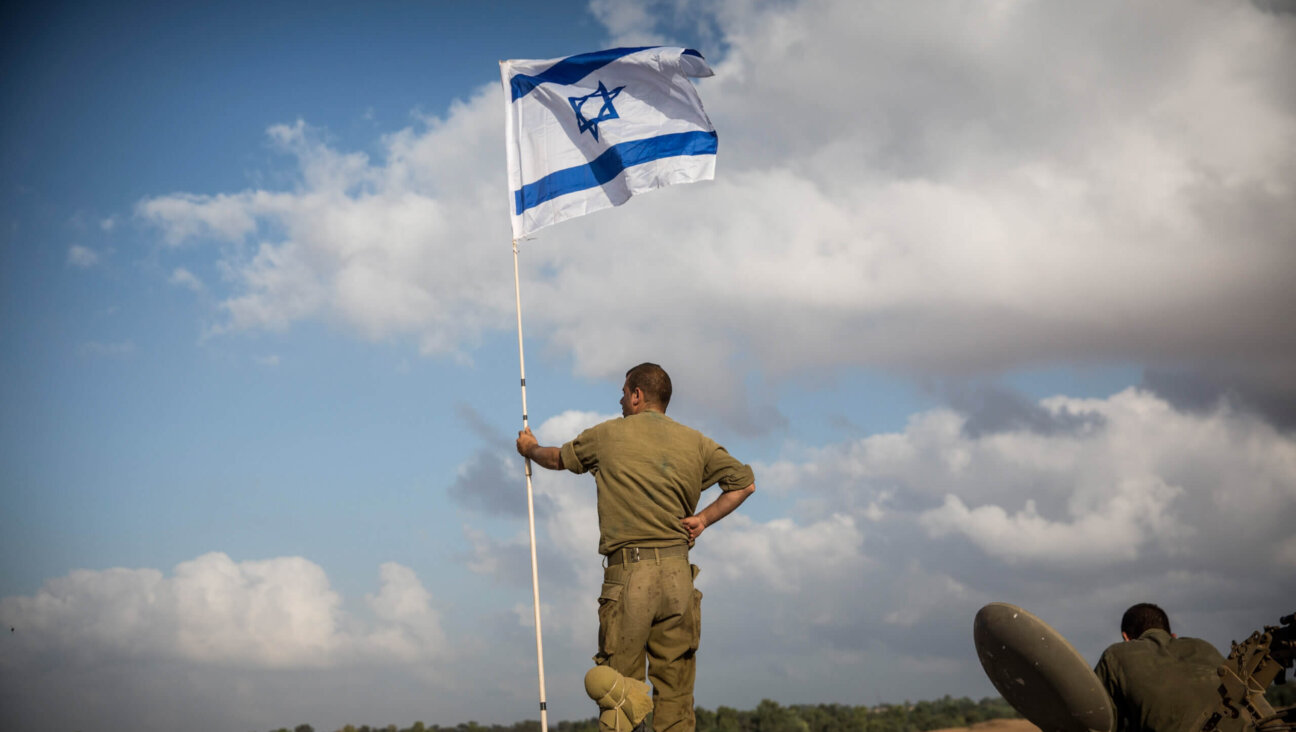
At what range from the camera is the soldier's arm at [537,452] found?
8.57 m

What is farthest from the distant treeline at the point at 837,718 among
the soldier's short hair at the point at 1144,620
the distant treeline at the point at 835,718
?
the soldier's short hair at the point at 1144,620

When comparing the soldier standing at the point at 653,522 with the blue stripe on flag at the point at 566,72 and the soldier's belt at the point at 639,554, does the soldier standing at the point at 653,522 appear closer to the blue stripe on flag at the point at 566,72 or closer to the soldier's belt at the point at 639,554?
the soldier's belt at the point at 639,554

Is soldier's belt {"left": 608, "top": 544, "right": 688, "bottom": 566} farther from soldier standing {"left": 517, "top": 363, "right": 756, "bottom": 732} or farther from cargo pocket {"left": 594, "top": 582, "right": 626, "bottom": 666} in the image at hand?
cargo pocket {"left": 594, "top": 582, "right": 626, "bottom": 666}

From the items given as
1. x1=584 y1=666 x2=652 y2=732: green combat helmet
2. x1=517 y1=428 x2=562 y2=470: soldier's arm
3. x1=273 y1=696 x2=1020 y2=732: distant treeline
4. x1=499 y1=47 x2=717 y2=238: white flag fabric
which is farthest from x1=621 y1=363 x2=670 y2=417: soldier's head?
x1=273 y1=696 x2=1020 y2=732: distant treeline

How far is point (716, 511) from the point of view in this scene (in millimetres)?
8383

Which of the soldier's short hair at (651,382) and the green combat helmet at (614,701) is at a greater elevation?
the soldier's short hair at (651,382)

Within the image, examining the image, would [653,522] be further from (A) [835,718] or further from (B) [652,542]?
(A) [835,718]

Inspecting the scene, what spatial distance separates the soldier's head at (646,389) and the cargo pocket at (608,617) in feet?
4.63

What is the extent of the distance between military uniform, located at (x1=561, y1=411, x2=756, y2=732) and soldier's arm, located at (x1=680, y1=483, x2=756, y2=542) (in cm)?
8

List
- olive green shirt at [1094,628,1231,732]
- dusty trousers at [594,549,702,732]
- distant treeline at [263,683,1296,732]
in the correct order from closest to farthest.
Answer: olive green shirt at [1094,628,1231,732] → dusty trousers at [594,549,702,732] → distant treeline at [263,683,1296,732]

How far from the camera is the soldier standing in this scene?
7.74 meters

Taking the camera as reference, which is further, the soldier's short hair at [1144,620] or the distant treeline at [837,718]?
the distant treeline at [837,718]

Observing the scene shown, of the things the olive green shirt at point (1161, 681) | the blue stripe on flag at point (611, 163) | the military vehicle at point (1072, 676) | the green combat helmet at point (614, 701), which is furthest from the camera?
the blue stripe on flag at point (611, 163)

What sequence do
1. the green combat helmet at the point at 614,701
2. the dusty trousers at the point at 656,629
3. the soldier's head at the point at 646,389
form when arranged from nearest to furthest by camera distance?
the green combat helmet at the point at 614,701, the dusty trousers at the point at 656,629, the soldier's head at the point at 646,389
